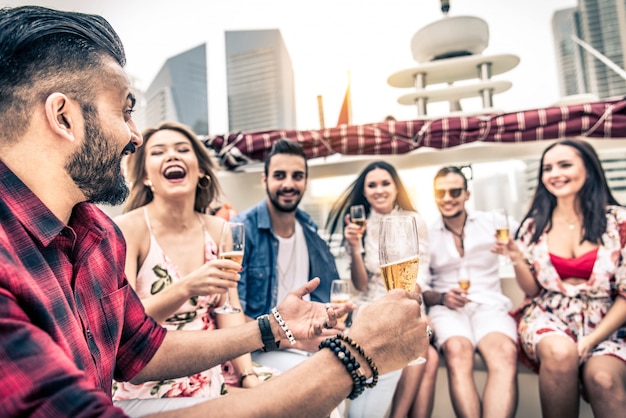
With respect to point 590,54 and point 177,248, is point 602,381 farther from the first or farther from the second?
point 590,54

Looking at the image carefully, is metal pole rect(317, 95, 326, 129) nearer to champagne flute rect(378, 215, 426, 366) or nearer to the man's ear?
champagne flute rect(378, 215, 426, 366)

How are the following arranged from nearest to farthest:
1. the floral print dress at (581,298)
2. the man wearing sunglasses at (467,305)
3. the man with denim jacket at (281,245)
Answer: the man wearing sunglasses at (467,305), the floral print dress at (581,298), the man with denim jacket at (281,245)

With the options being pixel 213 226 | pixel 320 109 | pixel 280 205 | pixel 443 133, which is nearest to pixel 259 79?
pixel 320 109

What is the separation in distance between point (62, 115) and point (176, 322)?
1219 millimetres

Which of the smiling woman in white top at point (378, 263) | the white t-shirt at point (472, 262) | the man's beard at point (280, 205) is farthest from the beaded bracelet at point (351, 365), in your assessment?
the white t-shirt at point (472, 262)

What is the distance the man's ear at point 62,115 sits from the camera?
31.0 inches

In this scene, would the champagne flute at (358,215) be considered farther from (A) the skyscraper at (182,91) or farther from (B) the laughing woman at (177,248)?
(A) the skyscraper at (182,91)

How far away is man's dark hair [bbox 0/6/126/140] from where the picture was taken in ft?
2.55

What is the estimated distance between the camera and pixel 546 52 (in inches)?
252

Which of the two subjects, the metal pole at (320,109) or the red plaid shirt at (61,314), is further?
the metal pole at (320,109)

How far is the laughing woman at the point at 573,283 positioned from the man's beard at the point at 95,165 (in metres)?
2.29

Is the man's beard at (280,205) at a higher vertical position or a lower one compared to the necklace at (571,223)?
higher

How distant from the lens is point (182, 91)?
7.86 m

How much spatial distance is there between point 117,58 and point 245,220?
193 centimetres
